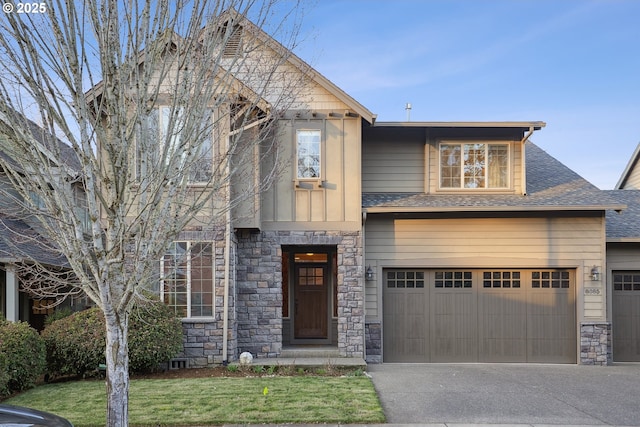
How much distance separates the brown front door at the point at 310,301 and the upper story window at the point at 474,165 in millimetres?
3656

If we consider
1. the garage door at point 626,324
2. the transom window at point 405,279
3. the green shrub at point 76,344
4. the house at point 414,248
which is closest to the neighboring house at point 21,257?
the green shrub at point 76,344

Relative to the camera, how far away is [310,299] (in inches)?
498

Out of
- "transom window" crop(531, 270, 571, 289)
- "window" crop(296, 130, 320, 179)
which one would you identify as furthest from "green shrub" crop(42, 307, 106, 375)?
"transom window" crop(531, 270, 571, 289)

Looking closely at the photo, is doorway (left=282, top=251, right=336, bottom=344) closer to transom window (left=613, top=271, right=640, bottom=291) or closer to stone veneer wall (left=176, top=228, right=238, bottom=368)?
stone veneer wall (left=176, top=228, right=238, bottom=368)

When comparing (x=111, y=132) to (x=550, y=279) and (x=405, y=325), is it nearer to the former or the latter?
(x=405, y=325)

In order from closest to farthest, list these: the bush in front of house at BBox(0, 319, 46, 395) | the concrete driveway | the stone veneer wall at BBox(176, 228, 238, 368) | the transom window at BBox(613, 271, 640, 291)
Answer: the concrete driveway → the bush in front of house at BBox(0, 319, 46, 395) → the stone veneer wall at BBox(176, 228, 238, 368) → the transom window at BBox(613, 271, 640, 291)

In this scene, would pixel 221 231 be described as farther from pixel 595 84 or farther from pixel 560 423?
pixel 595 84

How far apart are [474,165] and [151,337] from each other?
25.8 ft

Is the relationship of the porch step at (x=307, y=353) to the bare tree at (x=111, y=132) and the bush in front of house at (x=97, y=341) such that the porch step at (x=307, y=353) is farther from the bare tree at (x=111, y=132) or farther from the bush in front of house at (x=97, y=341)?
the bare tree at (x=111, y=132)

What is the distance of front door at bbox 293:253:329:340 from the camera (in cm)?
1259

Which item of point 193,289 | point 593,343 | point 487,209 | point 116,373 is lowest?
point 593,343

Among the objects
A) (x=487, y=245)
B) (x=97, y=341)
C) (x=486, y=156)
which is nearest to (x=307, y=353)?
(x=97, y=341)

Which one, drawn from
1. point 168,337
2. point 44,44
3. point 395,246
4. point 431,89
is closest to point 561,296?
point 395,246

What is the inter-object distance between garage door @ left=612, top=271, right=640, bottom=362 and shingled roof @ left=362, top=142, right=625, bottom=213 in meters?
2.17
